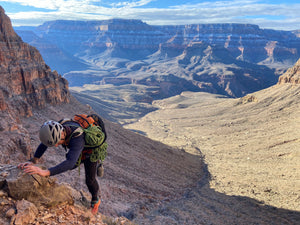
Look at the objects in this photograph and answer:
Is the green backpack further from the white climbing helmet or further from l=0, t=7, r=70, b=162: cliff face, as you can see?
l=0, t=7, r=70, b=162: cliff face

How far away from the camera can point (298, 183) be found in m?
21.3

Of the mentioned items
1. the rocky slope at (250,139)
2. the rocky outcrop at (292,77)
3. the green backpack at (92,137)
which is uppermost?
the green backpack at (92,137)

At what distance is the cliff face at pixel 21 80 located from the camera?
23.8 m

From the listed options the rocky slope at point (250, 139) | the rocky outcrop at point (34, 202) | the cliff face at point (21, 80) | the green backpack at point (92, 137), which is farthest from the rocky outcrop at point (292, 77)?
the rocky outcrop at point (34, 202)

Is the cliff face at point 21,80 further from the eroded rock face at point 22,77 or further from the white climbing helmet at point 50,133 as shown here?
the white climbing helmet at point 50,133

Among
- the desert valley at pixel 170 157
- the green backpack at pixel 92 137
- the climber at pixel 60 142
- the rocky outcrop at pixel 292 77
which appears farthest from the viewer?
the rocky outcrop at pixel 292 77

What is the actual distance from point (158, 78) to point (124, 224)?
14283cm

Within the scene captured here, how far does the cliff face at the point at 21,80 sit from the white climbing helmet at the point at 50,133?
15.7 metres

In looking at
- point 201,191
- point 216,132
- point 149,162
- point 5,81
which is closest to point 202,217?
point 201,191

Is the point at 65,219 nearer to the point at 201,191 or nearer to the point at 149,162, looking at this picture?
the point at 201,191

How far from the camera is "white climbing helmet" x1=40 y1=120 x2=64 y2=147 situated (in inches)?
207

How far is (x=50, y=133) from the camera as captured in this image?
5270 mm

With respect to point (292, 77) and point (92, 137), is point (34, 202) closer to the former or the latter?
point (92, 137)

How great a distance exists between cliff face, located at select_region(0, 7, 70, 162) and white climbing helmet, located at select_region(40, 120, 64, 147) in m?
15.7
